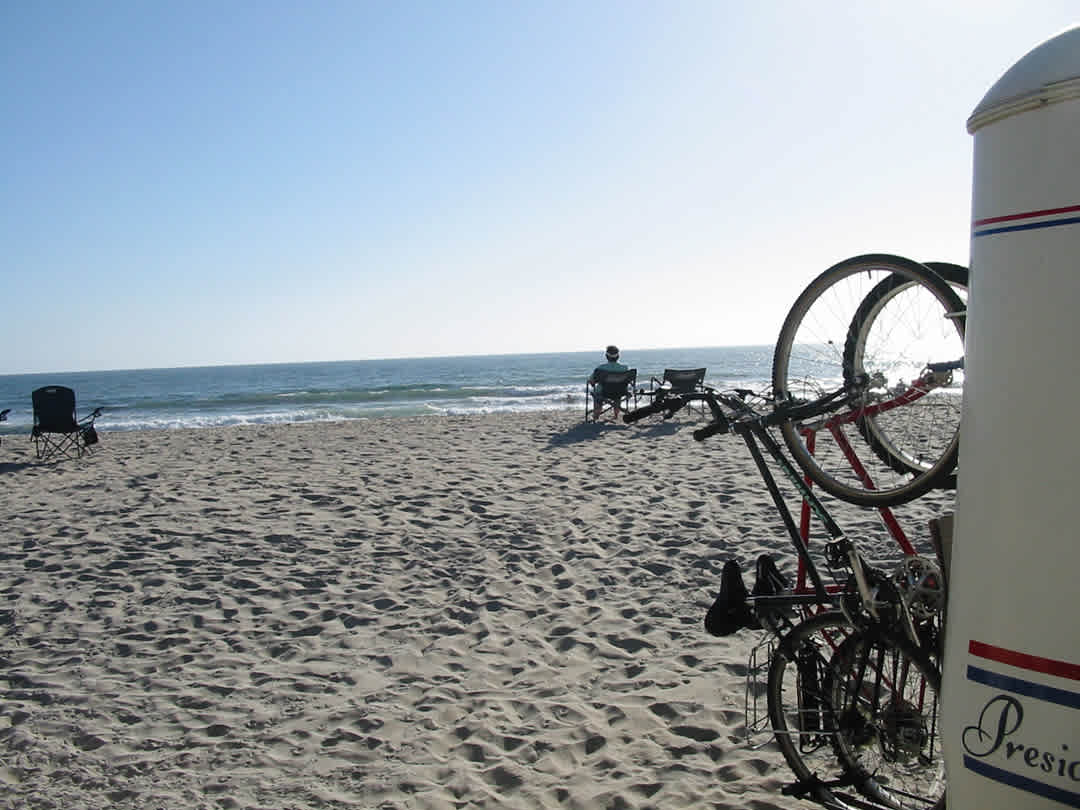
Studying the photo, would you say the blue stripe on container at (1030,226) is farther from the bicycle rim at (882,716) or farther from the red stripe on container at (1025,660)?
the bicycle rim at (882,716)

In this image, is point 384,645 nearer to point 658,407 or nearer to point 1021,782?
point 658,407

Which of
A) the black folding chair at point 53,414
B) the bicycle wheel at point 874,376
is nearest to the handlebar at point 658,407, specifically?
the bicycle wheel at point 874,376

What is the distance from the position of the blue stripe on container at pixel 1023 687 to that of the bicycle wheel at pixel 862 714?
561 millimetres

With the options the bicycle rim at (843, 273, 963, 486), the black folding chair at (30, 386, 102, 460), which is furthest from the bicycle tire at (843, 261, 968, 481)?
the black folding chair at (30, 386, 102, 460)

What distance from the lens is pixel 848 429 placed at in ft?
9.86

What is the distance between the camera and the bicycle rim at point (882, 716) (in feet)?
7.97

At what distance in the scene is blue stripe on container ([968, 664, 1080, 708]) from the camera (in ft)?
5.20

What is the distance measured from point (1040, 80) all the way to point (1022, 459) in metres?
0.77

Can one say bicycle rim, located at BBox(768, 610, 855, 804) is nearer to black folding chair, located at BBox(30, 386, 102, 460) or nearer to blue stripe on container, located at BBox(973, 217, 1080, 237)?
blue stripe on container, located at BBox(973, 217, 1080, 237)

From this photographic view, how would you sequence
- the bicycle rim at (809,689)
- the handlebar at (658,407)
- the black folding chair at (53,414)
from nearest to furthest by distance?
the bicycle rim at (809,689) < the handlebar at (658,407) < the black folding chair at (53,414)

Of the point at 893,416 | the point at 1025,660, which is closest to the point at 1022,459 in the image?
the point at 1025,660

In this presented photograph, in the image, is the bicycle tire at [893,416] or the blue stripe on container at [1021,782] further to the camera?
the bicycle tire at [893,416]

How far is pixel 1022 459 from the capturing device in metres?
1.65

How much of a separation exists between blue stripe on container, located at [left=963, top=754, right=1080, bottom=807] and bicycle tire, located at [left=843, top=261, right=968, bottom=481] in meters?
1.06
